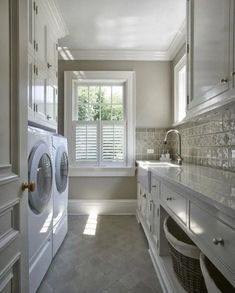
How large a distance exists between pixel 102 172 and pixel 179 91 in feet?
5.44

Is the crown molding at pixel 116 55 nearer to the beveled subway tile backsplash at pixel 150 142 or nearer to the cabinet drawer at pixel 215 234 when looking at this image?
the beveled subway tile backsplash at pixel 150 142

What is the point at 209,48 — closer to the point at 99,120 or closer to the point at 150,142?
the point at 150,142

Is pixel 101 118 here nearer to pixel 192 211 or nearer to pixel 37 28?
pixel 37 28

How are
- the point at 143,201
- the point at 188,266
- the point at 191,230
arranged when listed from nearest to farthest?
the point at 191,230, the point at 188,266, the point at 143,201

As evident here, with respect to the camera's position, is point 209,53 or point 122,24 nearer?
point 209,53

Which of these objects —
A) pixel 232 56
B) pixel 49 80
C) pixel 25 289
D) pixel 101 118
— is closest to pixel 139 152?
pixel 101 118

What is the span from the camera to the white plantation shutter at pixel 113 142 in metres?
3.86

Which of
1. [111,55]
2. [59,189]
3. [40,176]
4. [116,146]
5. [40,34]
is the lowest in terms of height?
[59,189]

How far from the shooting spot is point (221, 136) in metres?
2.06

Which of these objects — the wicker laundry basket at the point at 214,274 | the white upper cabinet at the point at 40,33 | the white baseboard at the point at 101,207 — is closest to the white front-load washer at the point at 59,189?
the white upper cabinet at the point at 40,33

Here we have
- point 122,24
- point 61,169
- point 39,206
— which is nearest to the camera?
point 39,206

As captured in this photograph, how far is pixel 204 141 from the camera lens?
2.48 metres

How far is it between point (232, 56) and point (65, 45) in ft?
9.22

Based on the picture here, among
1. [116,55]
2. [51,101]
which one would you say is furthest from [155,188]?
[116,55]
